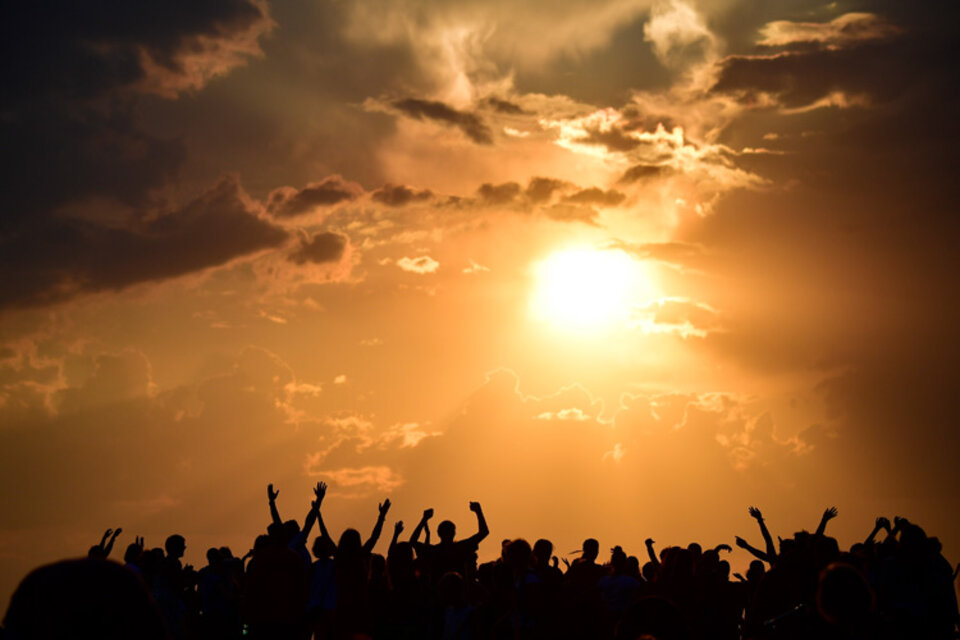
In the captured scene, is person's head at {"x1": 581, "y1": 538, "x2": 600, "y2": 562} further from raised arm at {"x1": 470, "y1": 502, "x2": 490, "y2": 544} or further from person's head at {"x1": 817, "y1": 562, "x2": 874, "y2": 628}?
person's head at {"x1": 817, "y1": 562, "x2": 874, "y2": 628}

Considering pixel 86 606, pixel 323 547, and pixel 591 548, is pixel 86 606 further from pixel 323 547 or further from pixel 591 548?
pixel 591 548

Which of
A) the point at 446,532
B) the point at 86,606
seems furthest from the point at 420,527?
the point at 86,606

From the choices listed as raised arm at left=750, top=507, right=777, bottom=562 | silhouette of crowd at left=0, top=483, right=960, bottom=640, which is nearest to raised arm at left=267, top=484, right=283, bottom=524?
silhouette of crowd at left=0, top=483, right=960, bottom=640

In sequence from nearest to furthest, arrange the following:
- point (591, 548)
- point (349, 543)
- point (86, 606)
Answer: point (86, 606) < point (349, 543) < point (591, 548)

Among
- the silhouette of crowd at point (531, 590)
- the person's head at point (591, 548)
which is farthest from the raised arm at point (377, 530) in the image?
the person's head at point (591, 548)

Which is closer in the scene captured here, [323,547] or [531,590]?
[531,590]

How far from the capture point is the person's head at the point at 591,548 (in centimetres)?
1330

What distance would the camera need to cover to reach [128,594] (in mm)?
2627

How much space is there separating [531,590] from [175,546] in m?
6.56

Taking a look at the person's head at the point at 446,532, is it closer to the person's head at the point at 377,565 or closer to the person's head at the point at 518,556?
the person's head at the point at 377,565

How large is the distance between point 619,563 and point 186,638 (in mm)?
7422

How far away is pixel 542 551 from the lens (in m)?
11.6

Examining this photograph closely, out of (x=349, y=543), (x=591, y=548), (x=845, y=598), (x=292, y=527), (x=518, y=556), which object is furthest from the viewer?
(x=591, y=548)

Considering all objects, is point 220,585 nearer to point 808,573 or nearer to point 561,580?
point 561,580
